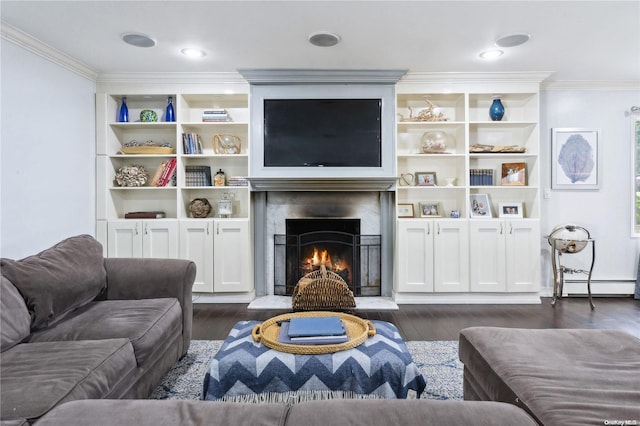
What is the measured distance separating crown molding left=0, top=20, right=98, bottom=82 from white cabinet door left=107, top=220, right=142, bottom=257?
1.50 metres

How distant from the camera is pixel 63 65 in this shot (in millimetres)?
3105

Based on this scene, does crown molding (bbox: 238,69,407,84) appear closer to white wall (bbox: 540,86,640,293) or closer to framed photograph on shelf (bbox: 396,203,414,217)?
framed photograph on shelf (bbox: 396,203,414,217)

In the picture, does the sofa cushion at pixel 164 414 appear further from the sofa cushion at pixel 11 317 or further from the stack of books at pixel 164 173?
the stack of books at pixel 164 173

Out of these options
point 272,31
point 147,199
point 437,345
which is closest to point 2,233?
point 147,199

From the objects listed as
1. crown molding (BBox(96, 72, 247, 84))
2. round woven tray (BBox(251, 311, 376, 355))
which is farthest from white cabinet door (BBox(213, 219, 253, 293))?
round woven tray (BBox(251, 311, 376, 355))

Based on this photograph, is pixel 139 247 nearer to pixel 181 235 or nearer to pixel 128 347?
pixel 181 235

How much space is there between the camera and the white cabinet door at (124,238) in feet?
11.7

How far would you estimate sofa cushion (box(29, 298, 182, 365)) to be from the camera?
1682 mm

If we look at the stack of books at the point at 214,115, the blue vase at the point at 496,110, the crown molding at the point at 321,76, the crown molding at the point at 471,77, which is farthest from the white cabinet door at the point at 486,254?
the stack of books at the point at 214,115

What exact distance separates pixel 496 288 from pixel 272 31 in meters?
3.26

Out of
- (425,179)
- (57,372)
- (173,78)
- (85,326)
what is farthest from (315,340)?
(173,78)

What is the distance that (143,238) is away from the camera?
3.58 meters

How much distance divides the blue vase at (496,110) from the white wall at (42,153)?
13.9 ft

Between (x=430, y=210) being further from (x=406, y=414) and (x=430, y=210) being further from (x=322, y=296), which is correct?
(x=406, y=414)
